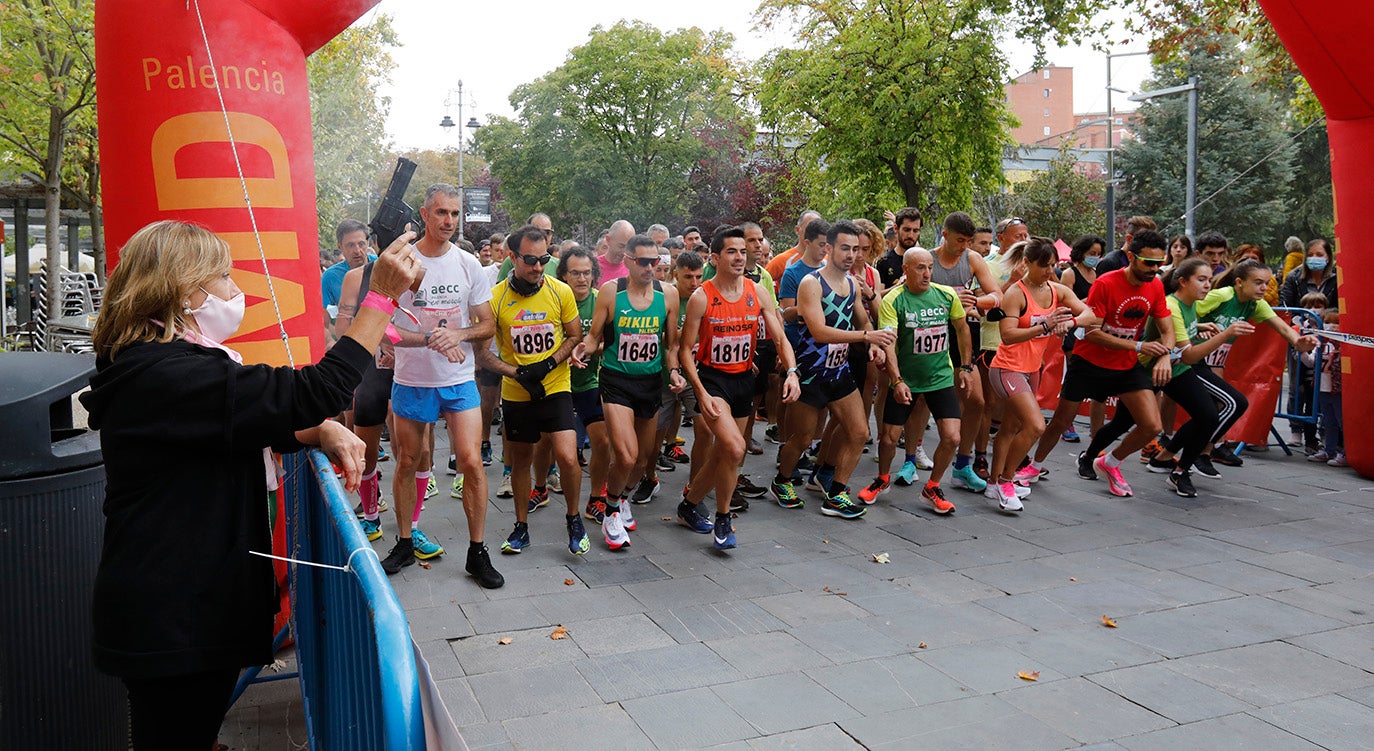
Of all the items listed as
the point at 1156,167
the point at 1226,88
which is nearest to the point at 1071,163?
the point at 1156,167

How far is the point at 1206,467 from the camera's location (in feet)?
30.3

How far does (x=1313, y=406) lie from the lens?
33.2ft

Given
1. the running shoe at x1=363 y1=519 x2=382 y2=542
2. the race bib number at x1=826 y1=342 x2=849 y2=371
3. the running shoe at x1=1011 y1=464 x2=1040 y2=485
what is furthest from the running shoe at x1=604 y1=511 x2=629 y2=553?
the running shoe at x1=1011 y1=464 x2=1040 y2=485

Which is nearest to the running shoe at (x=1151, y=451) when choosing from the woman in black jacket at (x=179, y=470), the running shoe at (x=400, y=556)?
the running shoe at (x=400, y=556)

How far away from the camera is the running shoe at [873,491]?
26.4 ft

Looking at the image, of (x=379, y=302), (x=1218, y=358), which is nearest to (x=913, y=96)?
(x=1218, y=358)

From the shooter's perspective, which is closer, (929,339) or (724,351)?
(724,351)

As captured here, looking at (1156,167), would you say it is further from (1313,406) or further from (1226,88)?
(1313,406)

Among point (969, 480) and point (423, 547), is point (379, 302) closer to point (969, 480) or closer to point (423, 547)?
point (423, 547)

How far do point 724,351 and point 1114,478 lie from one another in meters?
3.74

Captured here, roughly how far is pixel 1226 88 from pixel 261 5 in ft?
132

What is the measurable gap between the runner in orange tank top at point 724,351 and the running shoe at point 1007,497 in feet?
6.83

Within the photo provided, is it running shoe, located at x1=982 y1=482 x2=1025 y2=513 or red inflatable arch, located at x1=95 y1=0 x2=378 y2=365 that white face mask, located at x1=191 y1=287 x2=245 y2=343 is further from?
running shoe, located at x1=982 y1=482 x2=1025 y2=513

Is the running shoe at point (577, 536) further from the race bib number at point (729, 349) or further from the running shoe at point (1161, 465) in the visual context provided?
the running shoe at point (1161, 465)
